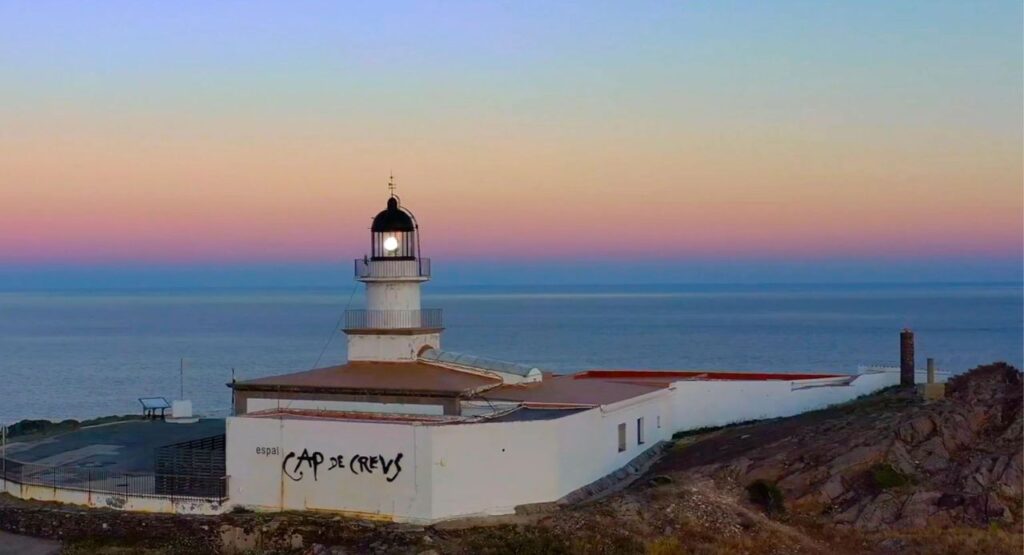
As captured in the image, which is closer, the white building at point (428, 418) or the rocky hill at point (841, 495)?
the rocky hill at point (841, 495)

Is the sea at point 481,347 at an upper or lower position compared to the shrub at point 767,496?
lower

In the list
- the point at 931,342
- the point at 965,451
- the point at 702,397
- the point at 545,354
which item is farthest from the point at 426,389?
the point at 931,342

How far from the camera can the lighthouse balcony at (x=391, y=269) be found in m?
27.4

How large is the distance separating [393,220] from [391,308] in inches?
91.8

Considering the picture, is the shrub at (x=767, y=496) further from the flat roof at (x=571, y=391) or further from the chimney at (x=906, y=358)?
the chimney at (x=906, y=358)

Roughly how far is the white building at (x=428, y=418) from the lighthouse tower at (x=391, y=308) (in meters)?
0.03

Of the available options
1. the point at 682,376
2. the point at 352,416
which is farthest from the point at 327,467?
the point at 682,376

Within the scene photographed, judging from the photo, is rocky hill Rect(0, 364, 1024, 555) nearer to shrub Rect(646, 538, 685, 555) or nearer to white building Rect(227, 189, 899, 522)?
shrub Rect(646, 538, 685, 555)

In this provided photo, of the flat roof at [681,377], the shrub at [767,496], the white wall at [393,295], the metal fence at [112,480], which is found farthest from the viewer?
the flat roof at [681,377]

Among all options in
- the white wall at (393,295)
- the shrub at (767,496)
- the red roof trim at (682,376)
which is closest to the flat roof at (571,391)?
the red roof trim at (682,376)

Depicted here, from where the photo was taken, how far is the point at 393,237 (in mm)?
27797

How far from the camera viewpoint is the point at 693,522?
20656 mm

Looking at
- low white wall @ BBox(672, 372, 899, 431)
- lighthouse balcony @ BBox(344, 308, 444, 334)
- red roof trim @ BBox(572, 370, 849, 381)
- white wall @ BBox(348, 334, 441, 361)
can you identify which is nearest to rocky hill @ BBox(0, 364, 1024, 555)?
low white wall @ BBox(672, 372, 899, 431)

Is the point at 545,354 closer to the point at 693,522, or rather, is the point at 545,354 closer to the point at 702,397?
the point at 702,397
